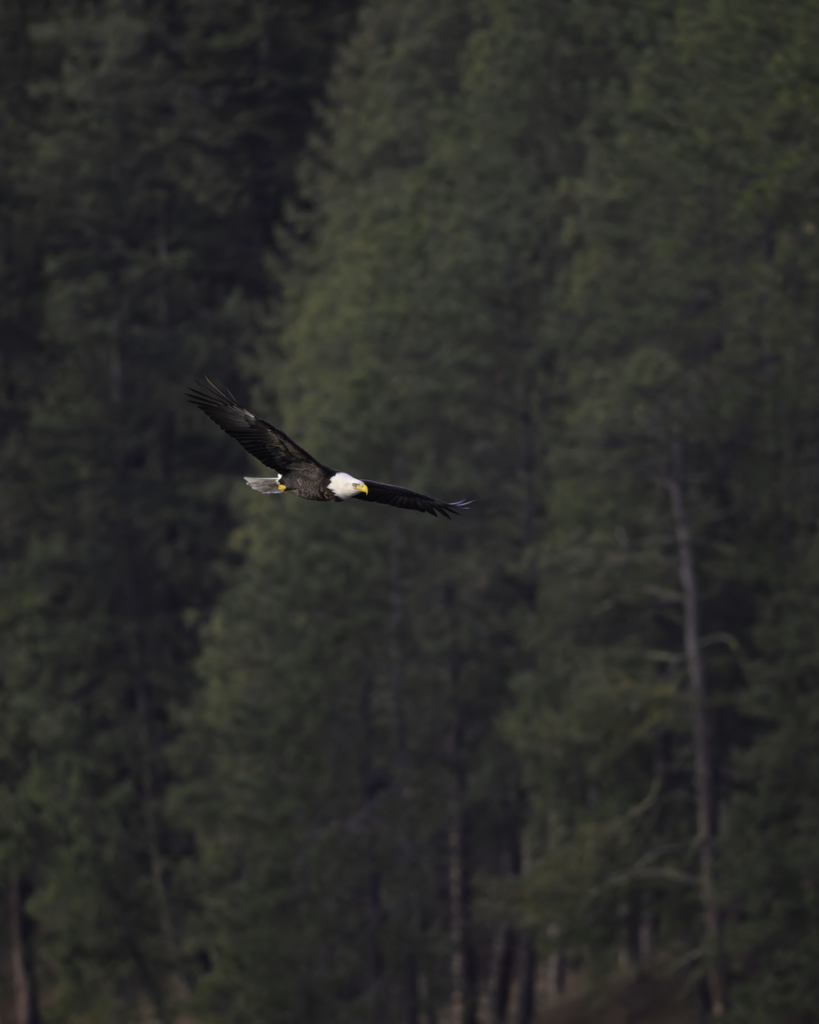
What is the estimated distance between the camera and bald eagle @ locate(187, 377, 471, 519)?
1153 cm

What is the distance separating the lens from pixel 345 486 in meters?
11.8

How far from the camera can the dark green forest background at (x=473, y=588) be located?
23391 millimetres

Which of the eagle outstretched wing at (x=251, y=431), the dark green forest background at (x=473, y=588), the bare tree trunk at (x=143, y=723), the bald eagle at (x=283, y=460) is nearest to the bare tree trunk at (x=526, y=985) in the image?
the dark green forest background at (x=473, y=588)

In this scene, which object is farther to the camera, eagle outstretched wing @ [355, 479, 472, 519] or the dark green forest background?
the dark green forest background

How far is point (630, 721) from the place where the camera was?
23.1 metres

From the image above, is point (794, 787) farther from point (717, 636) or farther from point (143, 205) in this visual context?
point (143, 205)

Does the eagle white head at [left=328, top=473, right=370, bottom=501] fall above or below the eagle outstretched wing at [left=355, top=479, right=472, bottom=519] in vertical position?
above

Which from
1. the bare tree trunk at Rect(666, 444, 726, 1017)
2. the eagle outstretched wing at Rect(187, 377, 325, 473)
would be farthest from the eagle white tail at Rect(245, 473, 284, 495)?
the bare tree trunk at Rect(666, 444, 726, 1017)

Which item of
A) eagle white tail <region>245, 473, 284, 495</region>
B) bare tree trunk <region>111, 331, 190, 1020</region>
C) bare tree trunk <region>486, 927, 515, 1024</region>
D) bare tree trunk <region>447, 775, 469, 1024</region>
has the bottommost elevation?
bare tree trunk <region>111, 331, 190, 1020</region>

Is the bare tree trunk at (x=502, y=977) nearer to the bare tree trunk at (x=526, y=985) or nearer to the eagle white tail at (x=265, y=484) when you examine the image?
the bare tree trunk at (x=526, y=985)

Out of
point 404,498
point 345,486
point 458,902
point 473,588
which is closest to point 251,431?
point 345,486

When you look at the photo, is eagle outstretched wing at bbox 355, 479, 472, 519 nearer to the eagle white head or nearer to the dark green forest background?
the eagle white head

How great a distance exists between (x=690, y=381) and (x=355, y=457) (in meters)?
4.84

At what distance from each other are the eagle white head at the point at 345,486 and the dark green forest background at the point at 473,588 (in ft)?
37.5
